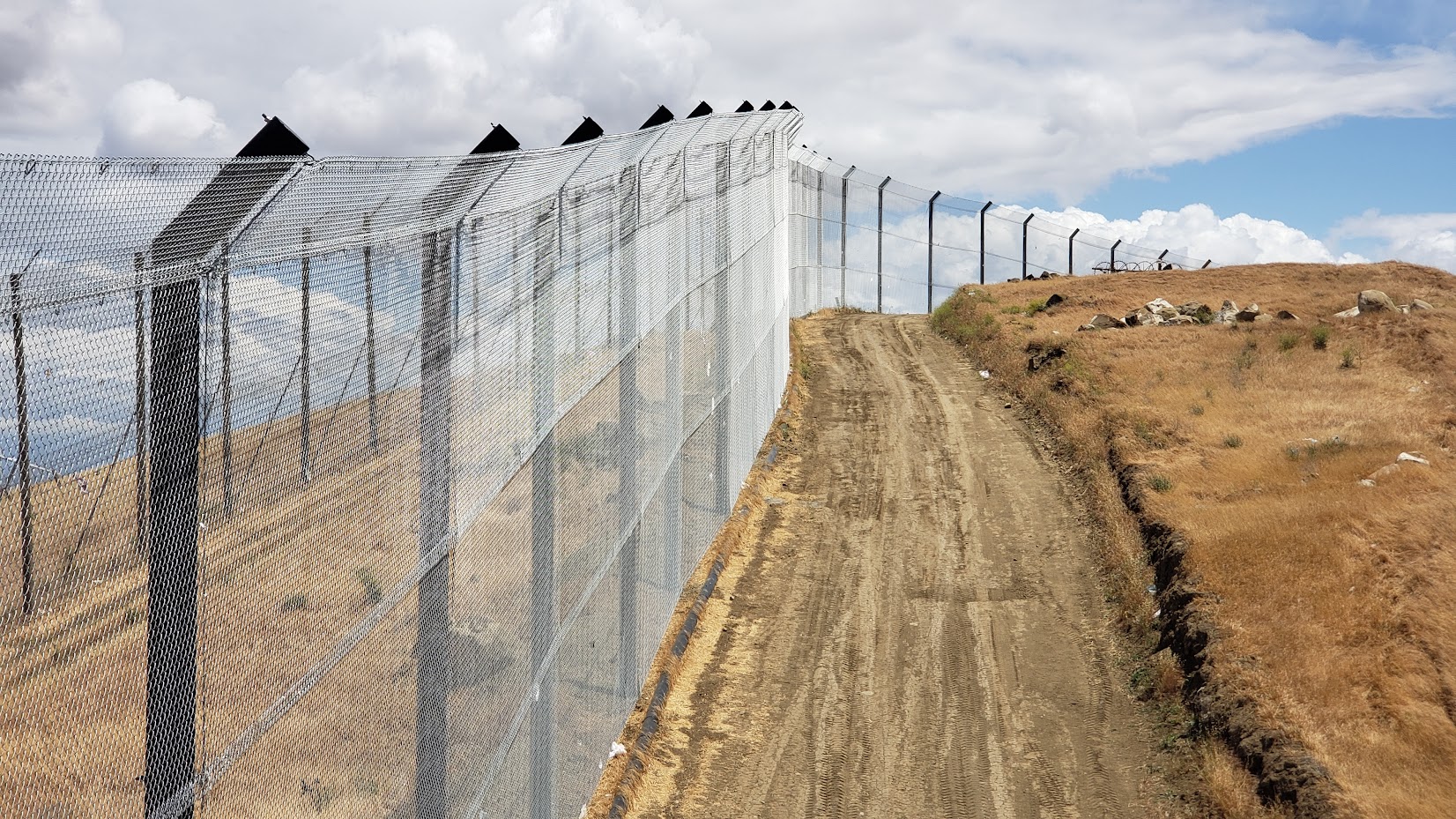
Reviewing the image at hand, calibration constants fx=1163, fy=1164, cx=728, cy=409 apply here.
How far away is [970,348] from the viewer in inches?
995

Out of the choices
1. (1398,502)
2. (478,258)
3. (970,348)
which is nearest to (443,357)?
(478,258)

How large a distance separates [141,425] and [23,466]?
1.83 feet

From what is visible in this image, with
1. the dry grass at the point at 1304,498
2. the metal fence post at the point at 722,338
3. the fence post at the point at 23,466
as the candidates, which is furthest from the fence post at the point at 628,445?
the fence post at the point at 23,466

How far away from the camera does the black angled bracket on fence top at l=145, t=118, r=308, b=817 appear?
261cm

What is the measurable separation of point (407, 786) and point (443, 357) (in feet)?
5.12

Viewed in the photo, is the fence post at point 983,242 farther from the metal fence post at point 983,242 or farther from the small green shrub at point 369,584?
the small green shrub at point 369,584

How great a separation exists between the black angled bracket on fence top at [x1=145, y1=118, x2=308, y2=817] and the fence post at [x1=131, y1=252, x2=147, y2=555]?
0.03 metres

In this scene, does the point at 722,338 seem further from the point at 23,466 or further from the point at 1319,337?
the point at 1319,337

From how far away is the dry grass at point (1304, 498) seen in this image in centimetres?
848

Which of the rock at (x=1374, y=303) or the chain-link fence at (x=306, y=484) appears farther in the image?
the rock at (x=1374, y=303)

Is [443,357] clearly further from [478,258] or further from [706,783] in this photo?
[706,783]

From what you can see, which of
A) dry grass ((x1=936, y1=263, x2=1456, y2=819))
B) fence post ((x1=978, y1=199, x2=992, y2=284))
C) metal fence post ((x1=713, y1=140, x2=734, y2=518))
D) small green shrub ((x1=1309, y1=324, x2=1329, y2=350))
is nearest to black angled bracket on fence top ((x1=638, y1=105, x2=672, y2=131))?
metal fence post ((x1=713, y1=140, x2=734, y2=518))

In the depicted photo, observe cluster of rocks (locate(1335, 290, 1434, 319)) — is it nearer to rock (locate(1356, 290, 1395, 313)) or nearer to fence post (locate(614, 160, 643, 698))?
rock (locate(1356, 290, 1395, 313))

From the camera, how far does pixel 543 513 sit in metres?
6.13
